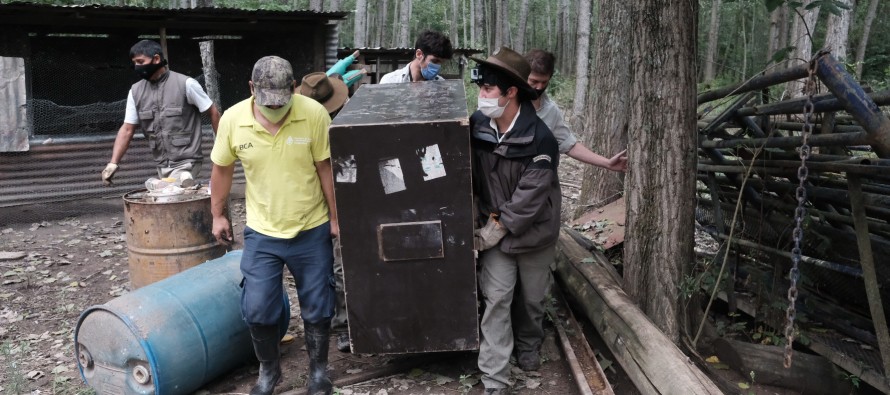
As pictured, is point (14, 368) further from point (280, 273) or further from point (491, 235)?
point (491, 235)

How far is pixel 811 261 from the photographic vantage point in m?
4.81

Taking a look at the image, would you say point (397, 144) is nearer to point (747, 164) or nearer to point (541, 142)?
point (541, 142)

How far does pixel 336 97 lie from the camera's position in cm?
516

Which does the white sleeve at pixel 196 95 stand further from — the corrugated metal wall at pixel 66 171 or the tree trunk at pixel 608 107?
the corrugated metal wall at pixel 66 171

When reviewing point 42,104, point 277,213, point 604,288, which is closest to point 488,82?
point 277,213

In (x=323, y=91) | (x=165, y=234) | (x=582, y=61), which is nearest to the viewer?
(x=323, y=91)

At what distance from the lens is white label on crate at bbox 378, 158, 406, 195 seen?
367 cm

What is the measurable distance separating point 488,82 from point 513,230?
85cm

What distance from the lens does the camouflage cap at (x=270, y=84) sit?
3724mm

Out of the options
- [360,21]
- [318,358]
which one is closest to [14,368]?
[318,358]

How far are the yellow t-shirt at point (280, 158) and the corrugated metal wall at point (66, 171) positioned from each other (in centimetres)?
731

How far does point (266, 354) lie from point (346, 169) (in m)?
1.27

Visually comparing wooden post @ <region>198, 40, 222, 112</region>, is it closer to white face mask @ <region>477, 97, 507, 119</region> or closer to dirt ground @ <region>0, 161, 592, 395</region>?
dirt ground @ <region>0, 161, 592, 395</region>

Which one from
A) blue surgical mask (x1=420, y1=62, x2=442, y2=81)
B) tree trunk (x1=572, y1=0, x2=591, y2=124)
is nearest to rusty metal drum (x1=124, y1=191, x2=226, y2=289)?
blue surgical mask (x1=420, y1=62, x2=442, y2=81)
